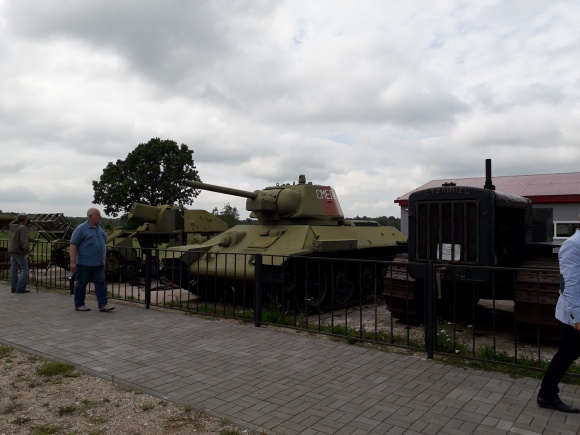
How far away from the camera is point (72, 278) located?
956 centimetres

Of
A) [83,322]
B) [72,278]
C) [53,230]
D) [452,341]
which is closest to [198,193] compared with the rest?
[53,230]

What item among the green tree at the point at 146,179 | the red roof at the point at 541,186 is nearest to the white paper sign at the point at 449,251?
the red roof at the point at 541,186

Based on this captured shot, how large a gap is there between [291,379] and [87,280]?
193 inches

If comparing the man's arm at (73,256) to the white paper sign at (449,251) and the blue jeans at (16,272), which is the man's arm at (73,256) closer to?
the blue jeans at (16,272)

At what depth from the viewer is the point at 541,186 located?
62.9 ft

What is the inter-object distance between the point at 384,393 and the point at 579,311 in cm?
170

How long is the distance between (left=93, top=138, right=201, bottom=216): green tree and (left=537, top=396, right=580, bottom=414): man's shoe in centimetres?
3365

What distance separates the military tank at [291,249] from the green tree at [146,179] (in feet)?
86.0

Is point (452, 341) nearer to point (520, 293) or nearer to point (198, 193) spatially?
point (520, 293)

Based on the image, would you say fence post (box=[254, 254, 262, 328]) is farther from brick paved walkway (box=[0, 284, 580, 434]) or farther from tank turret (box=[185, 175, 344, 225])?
tank turret (box=[185, 175, 344, 225])

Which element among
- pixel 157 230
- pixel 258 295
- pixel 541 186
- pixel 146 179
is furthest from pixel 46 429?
pixel 146 179

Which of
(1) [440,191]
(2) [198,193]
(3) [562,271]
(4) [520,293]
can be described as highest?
(2) [198,193]

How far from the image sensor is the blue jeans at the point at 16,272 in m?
10.2

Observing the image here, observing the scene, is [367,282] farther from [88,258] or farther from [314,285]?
[88,258]
